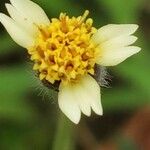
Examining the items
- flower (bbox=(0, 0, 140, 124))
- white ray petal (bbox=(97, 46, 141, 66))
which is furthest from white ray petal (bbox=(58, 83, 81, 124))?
white ray petal (bbox=(97, 46, 141, 66))

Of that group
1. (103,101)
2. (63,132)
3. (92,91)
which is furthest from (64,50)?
(103,101)

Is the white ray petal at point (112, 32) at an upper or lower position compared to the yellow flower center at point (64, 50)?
upper

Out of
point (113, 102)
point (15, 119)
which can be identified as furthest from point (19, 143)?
point (113, 102)

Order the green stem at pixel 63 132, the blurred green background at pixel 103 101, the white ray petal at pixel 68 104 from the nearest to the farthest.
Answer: the white ray petal at pixel 68 104
the green stem at pixel 63 132
the blurred green background at pixel 103 101

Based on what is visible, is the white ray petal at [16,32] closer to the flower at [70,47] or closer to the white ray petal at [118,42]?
the flower at [70,47]

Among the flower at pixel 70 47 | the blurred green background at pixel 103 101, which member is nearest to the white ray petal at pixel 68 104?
the flower at pixel 70 47

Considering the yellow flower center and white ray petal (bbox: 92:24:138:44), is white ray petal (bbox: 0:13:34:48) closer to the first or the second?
the yellow flower center

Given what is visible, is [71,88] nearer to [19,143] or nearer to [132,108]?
[19,143]
